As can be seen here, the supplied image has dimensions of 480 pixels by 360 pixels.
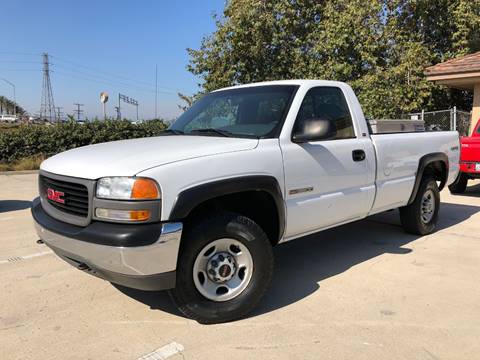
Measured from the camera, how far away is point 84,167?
10.6 ft

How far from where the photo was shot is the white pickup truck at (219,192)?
9.86 ft

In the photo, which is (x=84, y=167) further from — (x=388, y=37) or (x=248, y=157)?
(x=388, y=37)

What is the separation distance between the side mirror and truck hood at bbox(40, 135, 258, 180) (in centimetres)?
43

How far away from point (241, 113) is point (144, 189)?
1668 mm

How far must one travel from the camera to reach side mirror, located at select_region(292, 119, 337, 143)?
384cm

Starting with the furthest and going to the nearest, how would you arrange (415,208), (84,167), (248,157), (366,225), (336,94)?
(366,225) → (415,208) → (336,94) → (248,157) → (84,167)

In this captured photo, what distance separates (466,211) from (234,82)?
12477 mm

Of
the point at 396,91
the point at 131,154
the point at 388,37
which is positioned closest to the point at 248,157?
the point at 131,154

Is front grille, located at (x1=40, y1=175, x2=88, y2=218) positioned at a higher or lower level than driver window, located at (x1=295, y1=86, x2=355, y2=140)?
lower

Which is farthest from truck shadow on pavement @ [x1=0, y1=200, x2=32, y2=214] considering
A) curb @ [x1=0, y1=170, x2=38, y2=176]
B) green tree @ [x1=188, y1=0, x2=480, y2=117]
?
green tree @ [x1=188, y1=0, x2=480, y2=117]

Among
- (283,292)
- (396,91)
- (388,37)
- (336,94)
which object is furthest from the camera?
(388,37)

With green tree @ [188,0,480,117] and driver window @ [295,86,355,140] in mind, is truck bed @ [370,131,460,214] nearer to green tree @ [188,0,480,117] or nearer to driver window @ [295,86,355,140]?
driver window @ [295,86,355,140]

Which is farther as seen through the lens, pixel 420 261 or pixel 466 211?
pixel 466 211

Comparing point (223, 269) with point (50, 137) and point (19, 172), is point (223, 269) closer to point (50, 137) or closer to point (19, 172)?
point (19, 172)
